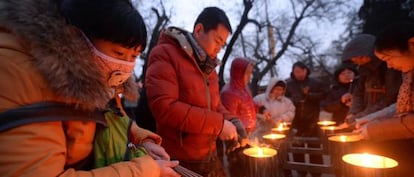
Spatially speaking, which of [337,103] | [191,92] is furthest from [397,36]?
[337,103]

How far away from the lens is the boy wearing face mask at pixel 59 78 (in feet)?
2.05

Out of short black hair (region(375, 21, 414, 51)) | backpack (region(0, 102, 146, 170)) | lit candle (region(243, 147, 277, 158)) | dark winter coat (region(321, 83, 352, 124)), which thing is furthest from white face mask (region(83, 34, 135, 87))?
dark winter coat (region(321, 83, 352, 124))

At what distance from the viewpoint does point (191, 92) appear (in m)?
1.59

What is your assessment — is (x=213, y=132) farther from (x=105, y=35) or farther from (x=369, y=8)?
(x=369, y=8)

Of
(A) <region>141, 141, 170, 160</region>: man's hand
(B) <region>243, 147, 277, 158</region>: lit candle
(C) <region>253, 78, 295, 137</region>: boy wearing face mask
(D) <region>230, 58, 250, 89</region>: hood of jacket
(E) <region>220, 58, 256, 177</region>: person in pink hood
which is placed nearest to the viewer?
(A) <region>141, 141, 170, 160</region>: man's hand

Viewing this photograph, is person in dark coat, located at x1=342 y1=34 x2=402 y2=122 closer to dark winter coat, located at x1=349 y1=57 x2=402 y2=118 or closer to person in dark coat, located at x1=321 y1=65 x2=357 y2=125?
dark winter coat, located at x1=349 y1=57 x2=402 y2=118

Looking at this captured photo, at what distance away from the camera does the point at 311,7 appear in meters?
14.8

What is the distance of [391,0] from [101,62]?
44.2 feet

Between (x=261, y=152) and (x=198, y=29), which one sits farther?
(x=198, y=29)

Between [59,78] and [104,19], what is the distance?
222 millimetres

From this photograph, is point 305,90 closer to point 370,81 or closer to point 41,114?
point 370,81

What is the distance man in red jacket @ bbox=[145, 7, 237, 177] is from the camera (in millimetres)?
1507

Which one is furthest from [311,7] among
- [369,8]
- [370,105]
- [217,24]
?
[217,24]

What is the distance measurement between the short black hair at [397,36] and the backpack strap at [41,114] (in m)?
1.84
